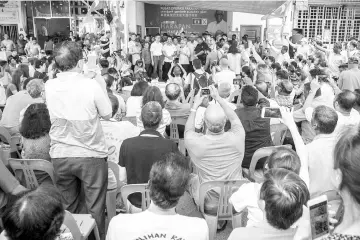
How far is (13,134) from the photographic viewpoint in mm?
4668

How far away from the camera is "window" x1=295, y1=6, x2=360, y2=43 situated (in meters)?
18.0

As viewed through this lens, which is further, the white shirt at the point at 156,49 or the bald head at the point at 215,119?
the white shirt at the point at 156,49

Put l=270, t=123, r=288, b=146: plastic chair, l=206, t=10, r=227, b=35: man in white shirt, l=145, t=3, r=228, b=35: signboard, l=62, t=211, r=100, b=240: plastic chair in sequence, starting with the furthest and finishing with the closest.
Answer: l=145, t=3, r=228, b=35: signboard
l=206, t=10, r=227, b=35: man in white shirt
l=270, t=123, r=288, b=146: plastic chair
l=62, t=211, r=100, b=240: plastic chair

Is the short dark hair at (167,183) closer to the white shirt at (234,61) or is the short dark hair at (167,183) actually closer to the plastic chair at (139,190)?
the plastic chair at (139,190)

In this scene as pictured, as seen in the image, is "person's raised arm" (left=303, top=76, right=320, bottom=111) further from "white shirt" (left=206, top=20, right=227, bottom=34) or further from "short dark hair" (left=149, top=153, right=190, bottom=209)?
"white shirt" (left=206, top=20, right=227, bottom=34)

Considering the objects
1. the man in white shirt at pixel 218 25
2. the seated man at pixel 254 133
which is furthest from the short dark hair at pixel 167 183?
the man in white shirt at pixel 218 25

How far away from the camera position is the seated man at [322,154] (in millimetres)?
2838

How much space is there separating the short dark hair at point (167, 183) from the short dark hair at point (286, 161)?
0.72m

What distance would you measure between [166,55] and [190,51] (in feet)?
2.63

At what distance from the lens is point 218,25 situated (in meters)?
17.0

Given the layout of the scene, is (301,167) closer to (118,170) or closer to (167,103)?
(118,170)

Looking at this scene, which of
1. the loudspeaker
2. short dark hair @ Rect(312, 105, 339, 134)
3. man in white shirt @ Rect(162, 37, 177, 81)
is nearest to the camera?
short dark hair @ Rect(312, 105, 339, 134)

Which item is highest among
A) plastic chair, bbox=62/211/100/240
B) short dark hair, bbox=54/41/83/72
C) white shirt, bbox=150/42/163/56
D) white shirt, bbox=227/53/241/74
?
white shirt, bbox=150/42/163/56

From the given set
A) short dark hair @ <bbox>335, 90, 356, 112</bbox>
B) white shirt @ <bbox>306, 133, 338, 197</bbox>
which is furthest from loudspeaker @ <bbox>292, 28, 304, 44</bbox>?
white shirt @ <bbox>306, 133, 338, 197</bbox>
